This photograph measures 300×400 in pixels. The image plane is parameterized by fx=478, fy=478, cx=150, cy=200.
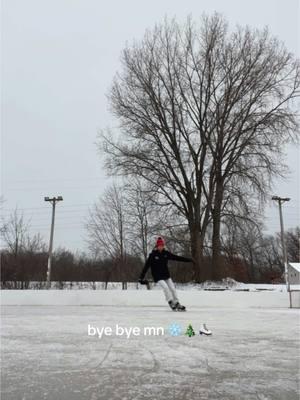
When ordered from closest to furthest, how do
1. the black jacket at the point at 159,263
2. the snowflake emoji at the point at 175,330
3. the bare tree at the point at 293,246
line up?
the snowflake emoji at the point at 175,330
the black jacket at the point at 159,263
the bare tree at the point at 293,246

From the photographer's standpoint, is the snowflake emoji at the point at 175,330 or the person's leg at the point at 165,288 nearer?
the snowflake emoji at the point at 175,330

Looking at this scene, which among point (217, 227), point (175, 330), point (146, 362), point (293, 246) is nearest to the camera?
point (146, 362)

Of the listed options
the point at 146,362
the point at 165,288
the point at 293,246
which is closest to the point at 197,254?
the point at 165,288

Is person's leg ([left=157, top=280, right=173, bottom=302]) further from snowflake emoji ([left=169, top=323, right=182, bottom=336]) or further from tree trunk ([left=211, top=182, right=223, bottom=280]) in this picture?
tree trunk ([left=211, top=182, right=223, bottom=280])

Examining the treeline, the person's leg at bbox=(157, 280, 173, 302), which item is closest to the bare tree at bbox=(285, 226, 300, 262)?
the treeline

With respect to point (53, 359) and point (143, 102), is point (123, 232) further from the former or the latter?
A: point (53, 359)

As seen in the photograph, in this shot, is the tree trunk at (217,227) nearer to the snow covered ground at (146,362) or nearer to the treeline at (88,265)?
the treeline at (88,265)

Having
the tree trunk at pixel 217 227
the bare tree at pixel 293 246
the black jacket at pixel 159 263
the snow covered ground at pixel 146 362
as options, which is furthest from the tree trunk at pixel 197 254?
the bare tree at pixel 293 246

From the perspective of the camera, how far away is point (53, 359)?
5145 mm

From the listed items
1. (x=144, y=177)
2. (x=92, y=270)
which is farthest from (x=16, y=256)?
(x=144, y=177)

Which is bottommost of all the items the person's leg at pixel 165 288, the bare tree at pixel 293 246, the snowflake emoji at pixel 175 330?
the snowflake emoji at pixel 175 330

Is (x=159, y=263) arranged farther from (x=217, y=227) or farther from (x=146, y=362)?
(x=217, y=227)

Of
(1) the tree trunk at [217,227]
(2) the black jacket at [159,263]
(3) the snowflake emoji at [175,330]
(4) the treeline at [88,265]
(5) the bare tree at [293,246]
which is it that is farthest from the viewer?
(5) the bare tree at [293,246]

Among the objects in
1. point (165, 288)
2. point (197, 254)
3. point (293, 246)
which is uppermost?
point (293, 246)
